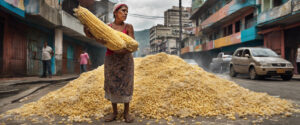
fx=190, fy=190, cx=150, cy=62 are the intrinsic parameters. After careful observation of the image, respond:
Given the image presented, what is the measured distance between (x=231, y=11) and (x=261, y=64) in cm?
1311

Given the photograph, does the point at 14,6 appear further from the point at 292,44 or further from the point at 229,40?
the point at 229,40

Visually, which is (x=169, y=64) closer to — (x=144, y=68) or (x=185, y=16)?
(x=144, y=68)

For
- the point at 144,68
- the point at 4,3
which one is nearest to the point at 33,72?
the point at 4,3

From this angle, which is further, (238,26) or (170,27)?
(170,27)

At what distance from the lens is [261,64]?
845 centimetres

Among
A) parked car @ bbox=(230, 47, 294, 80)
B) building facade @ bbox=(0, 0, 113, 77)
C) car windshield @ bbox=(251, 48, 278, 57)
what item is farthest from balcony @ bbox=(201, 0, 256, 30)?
building facade @ bbox=(0, 0, 113, 77)

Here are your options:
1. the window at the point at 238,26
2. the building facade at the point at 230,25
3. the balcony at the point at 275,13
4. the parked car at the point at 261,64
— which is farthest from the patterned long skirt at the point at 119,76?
the window at the point at 238,26

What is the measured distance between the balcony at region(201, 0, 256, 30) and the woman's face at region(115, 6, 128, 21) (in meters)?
18.0

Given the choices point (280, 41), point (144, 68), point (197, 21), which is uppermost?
point (197, 21)

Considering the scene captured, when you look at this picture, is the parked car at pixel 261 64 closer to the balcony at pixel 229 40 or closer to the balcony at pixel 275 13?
the balcony at pixel 275 13

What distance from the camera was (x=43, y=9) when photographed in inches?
395

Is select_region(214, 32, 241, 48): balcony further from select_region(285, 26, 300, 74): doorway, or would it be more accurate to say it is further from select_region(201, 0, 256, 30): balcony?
select_region(285, 26, 300, 74): doorway

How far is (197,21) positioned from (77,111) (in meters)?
35.4

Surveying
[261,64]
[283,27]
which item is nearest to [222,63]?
[283,27]
